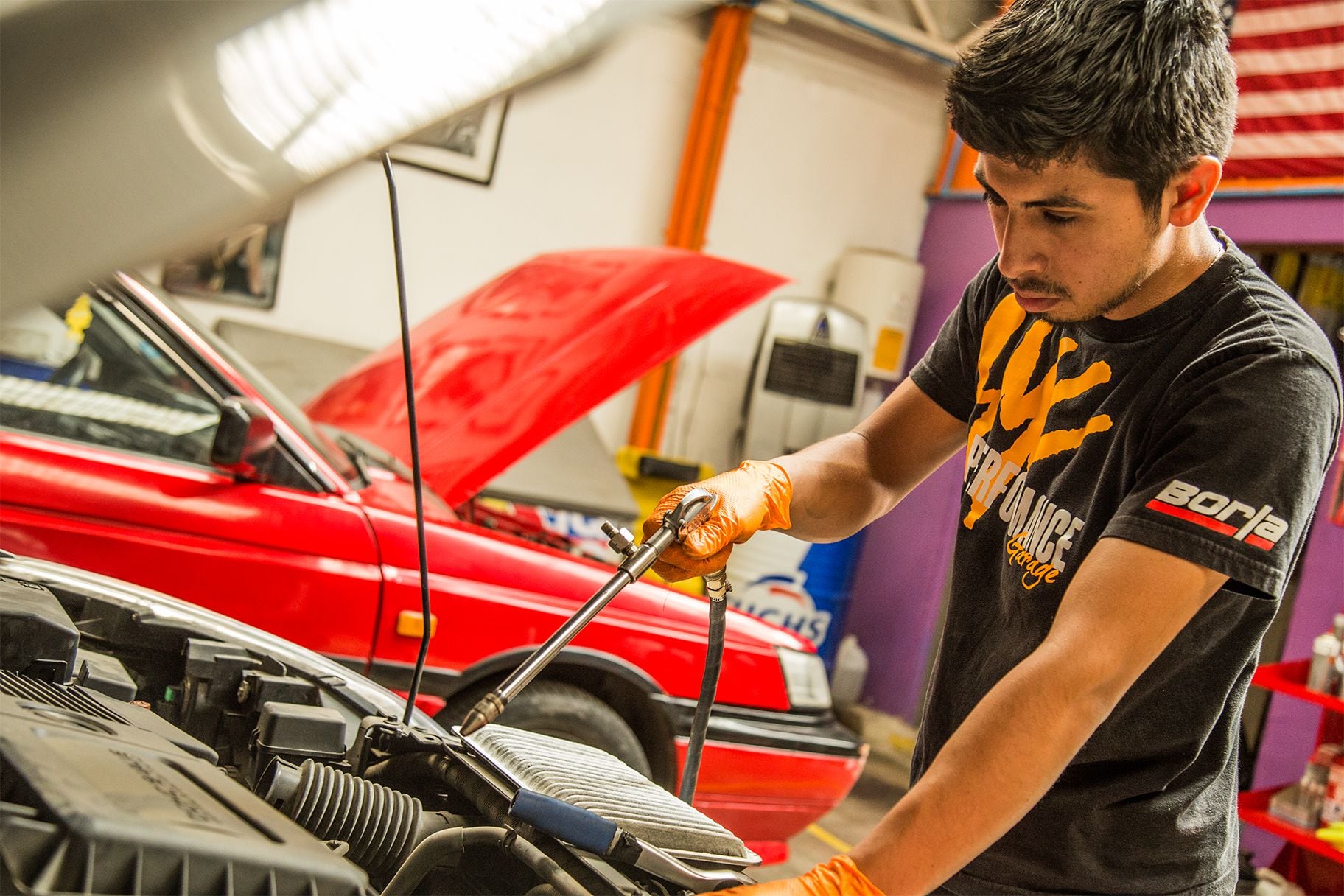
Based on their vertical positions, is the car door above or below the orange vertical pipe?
below

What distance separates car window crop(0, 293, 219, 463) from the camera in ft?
7.89

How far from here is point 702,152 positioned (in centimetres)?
572

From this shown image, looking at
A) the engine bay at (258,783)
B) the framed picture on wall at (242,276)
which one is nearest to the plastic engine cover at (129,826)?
the engine bay at (258,783)

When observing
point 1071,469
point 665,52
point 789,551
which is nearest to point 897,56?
point 665,52

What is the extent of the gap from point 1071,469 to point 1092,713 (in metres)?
0.31

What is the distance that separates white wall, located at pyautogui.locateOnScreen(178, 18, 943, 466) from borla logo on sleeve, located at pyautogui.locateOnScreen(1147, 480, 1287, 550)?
4.24 m

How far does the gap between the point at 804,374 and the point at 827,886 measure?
462 centimetres

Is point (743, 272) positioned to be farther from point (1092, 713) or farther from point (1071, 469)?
A: point (1092, 713)

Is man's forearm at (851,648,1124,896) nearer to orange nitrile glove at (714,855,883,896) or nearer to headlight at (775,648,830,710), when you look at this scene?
orange nitrile glove at (714,855,883,896)

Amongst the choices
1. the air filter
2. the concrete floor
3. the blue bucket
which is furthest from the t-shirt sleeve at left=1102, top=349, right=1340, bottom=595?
the blue bucket

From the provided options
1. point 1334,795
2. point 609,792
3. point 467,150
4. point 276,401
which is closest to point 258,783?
point 609,792

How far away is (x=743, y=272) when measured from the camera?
10.0ft

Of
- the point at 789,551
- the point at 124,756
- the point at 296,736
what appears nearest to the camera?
the point at 124,756

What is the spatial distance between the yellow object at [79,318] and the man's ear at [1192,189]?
7.33 feet
